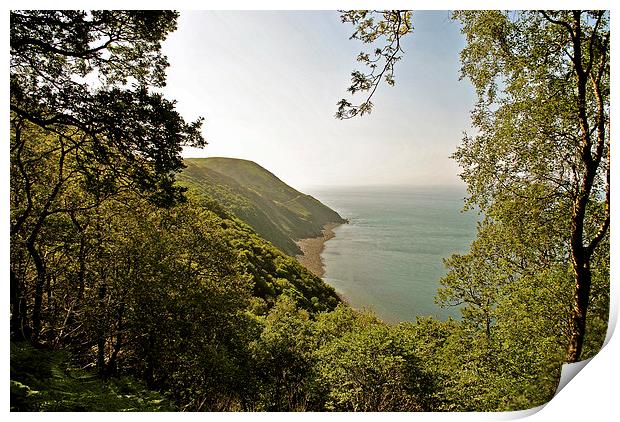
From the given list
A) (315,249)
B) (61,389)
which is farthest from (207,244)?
(315,249)

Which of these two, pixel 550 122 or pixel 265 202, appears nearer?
pixel 550 122

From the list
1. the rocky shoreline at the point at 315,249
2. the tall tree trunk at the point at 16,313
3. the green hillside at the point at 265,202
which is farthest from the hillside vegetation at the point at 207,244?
the rocky shoreline at the point at 315,249

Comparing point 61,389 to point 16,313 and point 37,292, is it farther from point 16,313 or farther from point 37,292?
point 37,292
